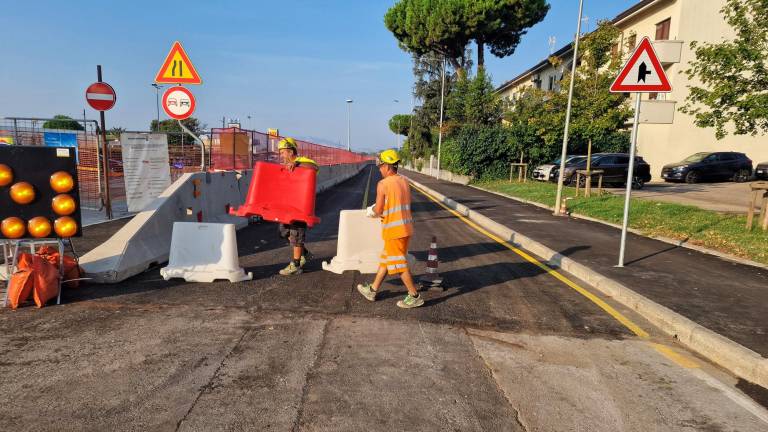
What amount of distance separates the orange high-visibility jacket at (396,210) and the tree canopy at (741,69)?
7.33 metres

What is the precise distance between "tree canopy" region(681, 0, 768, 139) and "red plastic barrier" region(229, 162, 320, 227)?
781 cm

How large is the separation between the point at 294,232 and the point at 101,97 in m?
7.34

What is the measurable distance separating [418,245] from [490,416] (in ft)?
18.9

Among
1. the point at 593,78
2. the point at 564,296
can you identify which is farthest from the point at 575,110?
the point at 564,296

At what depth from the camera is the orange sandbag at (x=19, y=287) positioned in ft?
15.0

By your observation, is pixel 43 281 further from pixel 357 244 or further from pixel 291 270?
pixel 357 244

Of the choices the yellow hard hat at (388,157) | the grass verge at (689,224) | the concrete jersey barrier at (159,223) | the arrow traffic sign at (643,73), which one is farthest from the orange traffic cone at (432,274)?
the grass verge at (689,224)

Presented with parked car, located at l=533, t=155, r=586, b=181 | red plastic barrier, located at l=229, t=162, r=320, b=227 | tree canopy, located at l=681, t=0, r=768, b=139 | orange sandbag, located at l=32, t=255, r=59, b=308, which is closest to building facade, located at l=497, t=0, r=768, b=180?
parked car, located at l=533, t=155, r=586, b=181

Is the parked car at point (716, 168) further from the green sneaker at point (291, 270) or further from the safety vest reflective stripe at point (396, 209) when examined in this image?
the green sneaker at point (291, 270)

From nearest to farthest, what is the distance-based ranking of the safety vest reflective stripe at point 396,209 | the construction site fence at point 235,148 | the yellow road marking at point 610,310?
the yellow road marking at point 610,310, the safety vest reflective stripe at point 396,209, the construction site fence at point 235,148

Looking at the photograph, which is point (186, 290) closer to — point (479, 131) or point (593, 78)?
point (593, 78)

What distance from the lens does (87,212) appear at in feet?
38.5

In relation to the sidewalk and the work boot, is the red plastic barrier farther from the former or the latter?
the sidewalk

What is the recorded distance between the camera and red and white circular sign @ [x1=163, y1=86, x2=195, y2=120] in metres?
8.07
